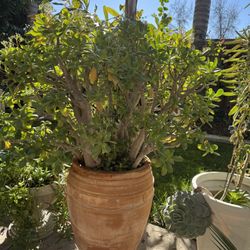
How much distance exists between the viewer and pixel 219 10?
11438mm

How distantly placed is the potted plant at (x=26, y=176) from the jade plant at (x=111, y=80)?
3.5 inches

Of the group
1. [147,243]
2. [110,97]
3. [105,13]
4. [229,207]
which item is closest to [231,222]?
[229,207]

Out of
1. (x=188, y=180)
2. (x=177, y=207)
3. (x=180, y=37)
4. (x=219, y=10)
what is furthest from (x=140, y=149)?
(x=219, y=10)

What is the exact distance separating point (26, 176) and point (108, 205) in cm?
77

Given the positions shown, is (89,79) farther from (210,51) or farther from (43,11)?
(210,51)

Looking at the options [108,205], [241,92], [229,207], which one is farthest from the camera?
[241,92]

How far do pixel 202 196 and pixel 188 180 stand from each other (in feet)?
4.13

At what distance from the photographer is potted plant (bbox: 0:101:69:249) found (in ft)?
3.99

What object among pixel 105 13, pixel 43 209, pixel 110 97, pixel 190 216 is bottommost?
pixel 43 209

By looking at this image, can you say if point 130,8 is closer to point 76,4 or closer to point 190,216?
point 76,4

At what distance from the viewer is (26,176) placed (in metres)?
1.76

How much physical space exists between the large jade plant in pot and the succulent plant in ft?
0.62

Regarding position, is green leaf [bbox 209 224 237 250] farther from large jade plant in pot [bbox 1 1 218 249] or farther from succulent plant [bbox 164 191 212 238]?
large jade plant in pot [bbox 1 1 218 249]

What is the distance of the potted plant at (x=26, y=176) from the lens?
3.99 feet
